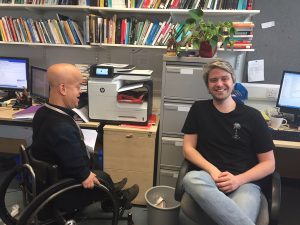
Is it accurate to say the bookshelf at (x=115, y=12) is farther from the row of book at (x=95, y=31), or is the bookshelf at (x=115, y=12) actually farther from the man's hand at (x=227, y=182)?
the man's hand at (x=227, y=182)

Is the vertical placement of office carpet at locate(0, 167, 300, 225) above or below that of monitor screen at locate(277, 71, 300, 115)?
below

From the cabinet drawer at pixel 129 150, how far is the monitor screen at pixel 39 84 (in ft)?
2.69

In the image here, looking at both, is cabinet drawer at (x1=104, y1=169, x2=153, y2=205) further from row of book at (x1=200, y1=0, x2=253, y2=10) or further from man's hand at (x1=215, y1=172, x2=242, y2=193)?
row of book at (x1=200, y1=0, x2=253, y2=10)

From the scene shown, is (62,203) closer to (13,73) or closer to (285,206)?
(13,73)

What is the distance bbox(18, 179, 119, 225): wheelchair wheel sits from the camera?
1.30 metres

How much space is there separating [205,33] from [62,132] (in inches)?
46.9

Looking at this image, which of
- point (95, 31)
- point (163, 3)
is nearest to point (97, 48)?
point (95, 31)

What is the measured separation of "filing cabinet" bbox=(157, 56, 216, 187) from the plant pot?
1.8 inches

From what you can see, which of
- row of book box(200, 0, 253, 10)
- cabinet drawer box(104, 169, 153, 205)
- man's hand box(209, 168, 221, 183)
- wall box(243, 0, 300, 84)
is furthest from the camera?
wall box(243, 0, 300, 84)

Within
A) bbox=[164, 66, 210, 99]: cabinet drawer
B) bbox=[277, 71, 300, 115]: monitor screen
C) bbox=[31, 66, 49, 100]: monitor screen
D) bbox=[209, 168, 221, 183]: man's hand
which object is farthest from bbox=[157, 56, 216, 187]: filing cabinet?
bbox=[31, 66, 49, 100]: monitor screen

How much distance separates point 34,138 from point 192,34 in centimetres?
129

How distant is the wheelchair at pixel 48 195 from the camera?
1.31 m

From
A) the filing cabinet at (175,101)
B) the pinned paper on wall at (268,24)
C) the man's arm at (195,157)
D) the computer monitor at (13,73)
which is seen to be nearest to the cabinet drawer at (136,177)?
the filing cabinet at (175,101)

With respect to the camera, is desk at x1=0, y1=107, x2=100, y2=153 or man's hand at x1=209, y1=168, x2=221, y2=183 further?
desk at x1=0, y1=107, x2=100, y2=153
